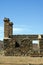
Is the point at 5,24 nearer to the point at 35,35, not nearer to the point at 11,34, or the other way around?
the point at 11,34

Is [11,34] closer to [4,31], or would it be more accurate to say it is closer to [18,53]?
[4,31]

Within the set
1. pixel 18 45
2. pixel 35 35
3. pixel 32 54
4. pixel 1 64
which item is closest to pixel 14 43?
pixel 18 45

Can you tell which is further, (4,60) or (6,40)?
(6,40)

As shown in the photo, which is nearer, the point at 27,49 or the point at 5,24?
A: the point at 27,49

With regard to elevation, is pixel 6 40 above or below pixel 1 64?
above

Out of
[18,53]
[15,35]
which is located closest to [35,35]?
[15,35]

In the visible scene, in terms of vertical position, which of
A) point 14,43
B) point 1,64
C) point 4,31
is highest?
point 4,31

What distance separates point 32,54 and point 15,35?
5588 millimetres

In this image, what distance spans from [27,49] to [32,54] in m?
0.99

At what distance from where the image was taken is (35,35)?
91.7 ft

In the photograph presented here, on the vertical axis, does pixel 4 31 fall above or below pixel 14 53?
above

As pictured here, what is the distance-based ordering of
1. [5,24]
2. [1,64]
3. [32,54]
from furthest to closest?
[5,24]
[32,54]
[1,64]

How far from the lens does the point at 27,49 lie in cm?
2405

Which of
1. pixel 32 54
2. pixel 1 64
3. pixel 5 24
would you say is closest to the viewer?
pixel 1 64
